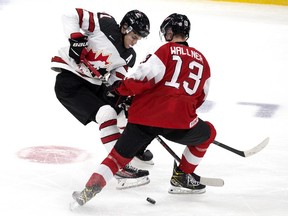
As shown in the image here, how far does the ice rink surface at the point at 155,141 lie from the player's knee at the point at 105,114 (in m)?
0.32

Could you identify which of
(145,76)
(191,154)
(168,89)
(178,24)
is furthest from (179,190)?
(178,24)

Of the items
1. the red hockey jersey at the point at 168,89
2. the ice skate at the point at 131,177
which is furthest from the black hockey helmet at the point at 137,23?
the ice skate at the point at 131,177

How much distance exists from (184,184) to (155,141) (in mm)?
808

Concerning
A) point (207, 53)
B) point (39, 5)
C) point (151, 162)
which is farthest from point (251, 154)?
point (39, 5)

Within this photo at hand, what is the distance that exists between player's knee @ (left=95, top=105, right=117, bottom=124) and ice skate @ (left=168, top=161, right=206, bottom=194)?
40 cm

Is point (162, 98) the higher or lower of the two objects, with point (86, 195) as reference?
higher

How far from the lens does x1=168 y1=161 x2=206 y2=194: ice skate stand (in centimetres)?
375

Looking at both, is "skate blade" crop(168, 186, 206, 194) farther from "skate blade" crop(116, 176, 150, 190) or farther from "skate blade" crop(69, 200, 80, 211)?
"skate blade" crop(69, 200, 80, 211)

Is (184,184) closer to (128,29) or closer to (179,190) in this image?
(179,190)

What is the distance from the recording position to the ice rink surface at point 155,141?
361 centimetres

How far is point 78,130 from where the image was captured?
458 centimetres

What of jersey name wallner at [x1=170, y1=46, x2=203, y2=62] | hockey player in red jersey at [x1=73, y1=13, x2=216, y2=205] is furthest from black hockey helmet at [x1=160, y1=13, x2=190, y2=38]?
jersey name wallner at [x1=170, y1=46, x2=203, y2=62]

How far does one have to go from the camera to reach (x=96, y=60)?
3.96 metres

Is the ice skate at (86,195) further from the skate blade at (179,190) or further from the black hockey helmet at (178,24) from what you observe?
the black hockey helmet at (178,24)
